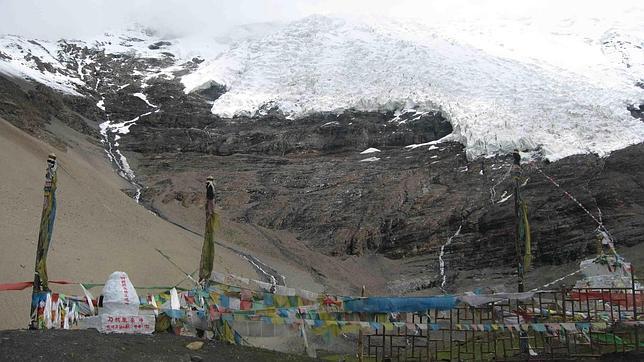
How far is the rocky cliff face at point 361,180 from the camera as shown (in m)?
37.9

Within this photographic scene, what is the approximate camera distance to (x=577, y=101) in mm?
58531

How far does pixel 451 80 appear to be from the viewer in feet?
225

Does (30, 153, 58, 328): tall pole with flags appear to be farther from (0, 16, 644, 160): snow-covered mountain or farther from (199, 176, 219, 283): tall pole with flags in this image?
(0, 16, 644, 160): snow-covered mountain

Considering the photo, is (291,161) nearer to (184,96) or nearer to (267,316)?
(184,96)

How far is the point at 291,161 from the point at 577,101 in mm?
28132

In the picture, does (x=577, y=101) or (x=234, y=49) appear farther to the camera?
(x=234, y=49)

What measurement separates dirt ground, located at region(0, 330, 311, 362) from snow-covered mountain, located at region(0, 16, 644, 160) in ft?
150

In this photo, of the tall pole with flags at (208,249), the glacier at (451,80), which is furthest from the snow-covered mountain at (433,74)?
the tall pole with flags at (208,249)

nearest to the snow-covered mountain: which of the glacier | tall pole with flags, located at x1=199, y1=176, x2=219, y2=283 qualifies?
the glacier

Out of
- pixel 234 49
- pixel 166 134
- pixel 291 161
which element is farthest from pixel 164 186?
pixel 234 49

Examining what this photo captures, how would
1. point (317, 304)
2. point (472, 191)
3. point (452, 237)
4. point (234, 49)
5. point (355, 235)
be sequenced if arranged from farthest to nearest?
point (234, 49) → point (472, 191) → point (355, 235) → point (452, 237) → point (317, 304)

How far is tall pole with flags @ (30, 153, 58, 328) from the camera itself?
33.9ft

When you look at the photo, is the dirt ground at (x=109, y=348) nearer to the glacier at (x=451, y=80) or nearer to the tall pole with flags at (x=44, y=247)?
the tall pole with flags at (x=44, y=247)

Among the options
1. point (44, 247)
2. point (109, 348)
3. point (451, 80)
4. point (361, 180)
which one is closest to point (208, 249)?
point (44, 247)
